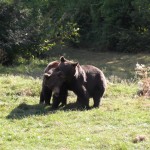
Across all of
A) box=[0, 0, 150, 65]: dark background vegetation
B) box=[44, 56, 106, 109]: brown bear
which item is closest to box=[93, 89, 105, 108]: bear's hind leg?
box=[44, 56, 106, 109]: brown bear

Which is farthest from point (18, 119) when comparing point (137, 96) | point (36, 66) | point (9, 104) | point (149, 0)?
point (149, 0)

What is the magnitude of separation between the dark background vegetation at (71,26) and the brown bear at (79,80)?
10337 millimetres

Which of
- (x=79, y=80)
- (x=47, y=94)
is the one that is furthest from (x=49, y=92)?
(x=79, y=80)

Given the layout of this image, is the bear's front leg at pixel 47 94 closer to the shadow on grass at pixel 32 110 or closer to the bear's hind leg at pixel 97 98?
the shadow on grass at pixel 32 110

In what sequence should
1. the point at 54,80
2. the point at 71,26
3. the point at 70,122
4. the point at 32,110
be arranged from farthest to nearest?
the point at 71,26 < the point at 32,110 < the point at 54,80 < the point at 70,122

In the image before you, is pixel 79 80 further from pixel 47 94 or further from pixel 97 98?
pixel 47 94

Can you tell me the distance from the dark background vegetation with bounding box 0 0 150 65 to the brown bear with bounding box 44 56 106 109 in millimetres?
10337

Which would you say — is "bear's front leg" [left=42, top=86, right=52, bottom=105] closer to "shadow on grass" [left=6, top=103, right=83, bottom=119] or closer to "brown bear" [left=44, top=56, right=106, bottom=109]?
"shadow on grass" [left=6, top=103, right=83, bottom=119]

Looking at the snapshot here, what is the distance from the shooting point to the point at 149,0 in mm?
27125

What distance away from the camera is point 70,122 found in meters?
9.10

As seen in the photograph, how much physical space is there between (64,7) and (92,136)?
2332 centimetres

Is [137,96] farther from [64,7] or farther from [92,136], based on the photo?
[64,7]

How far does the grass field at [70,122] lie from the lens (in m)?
7.64

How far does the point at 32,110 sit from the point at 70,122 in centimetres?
145
